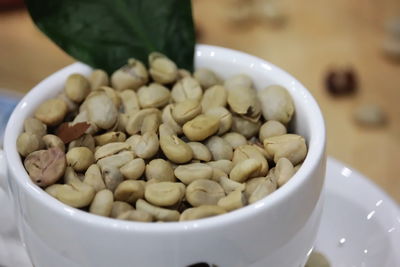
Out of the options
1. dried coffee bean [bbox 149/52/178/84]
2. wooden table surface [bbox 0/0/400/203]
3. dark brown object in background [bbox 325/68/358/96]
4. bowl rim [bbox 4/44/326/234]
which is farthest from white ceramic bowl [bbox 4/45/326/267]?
dark brown object in background [bbox 325/68/358/96]

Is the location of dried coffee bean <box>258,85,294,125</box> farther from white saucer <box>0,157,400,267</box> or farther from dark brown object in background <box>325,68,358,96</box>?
dark brown object in background <box>325,68,358,96</box>

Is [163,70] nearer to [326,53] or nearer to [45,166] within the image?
[45,166]

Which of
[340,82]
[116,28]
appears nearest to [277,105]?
[116,28]

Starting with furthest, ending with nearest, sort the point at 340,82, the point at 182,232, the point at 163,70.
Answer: the point at 340,82 → the point at 163,70 → the point at 182,232

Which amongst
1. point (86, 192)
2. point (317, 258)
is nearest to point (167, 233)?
point (86, 192)

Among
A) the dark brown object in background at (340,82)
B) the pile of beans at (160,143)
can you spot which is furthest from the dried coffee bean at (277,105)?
the dark brown object in background at (340,82)

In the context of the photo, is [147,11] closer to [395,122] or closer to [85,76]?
[85,76]

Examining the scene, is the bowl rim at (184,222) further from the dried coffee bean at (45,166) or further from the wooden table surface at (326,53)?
the wooden table surface at (326,53)
